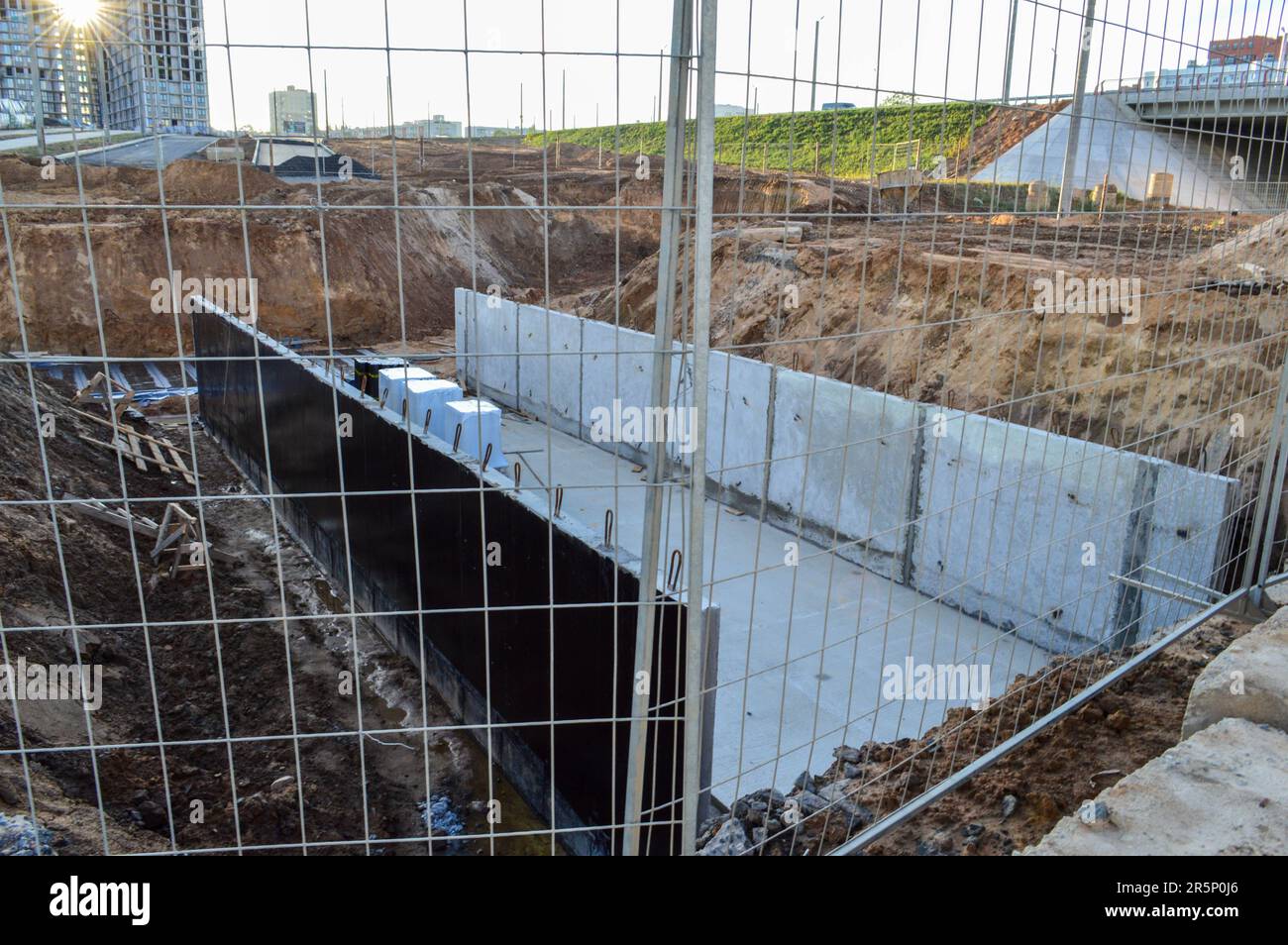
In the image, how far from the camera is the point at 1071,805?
3494mm

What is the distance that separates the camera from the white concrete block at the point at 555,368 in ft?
43.0

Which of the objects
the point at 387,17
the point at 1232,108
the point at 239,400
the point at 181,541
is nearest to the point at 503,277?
the point at 239,400

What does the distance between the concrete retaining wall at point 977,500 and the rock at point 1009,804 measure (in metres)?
0.83

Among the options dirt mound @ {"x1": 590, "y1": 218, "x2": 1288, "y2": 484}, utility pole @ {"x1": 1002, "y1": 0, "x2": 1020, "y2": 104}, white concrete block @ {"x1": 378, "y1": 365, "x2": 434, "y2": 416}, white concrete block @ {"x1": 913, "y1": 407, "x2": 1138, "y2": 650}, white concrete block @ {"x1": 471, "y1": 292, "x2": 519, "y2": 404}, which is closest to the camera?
utility pole @ {"x1": 1002, "y1": 0, "x2": 1020, "y2": 104}

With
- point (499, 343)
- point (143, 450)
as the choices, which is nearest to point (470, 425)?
point (143, 450)

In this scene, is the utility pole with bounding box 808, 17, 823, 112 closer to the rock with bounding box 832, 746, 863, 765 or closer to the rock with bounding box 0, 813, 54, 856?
the rock with bounding box 832, 746, 863, 765

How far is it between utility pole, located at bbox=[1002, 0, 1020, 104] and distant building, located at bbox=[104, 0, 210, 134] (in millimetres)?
2492

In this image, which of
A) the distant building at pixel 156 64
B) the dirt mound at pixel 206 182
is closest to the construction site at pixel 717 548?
the distant building at pixel 156 64

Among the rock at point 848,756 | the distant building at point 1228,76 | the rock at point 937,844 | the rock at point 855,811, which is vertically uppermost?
the distant building at point 1228,76

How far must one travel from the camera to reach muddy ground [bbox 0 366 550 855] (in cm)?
471

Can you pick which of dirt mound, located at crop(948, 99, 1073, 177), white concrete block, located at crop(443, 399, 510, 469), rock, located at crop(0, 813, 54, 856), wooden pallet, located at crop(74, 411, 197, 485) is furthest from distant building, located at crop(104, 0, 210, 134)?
wooden pallet, located at crop(74, 411, 197, 485)

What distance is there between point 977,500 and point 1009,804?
1.88 metres

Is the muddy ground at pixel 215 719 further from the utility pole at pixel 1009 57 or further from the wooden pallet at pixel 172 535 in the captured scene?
the utility pole at pixel 1009 57

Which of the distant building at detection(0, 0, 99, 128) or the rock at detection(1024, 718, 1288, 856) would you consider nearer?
the distant building at detection(0, 0, 99, 128)
